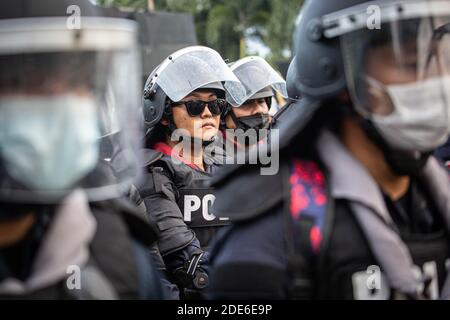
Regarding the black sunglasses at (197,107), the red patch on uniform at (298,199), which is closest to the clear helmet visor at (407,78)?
the red patch on uniform at (298,199)

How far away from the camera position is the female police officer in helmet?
4.20 m

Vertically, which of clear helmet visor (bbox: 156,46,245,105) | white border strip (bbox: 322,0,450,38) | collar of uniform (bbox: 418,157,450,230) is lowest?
collar of uniform (bbox: 418,157,450,230)

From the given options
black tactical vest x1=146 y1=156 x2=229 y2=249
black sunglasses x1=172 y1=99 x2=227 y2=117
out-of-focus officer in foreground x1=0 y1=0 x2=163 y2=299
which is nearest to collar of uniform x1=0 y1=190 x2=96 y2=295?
out-of-focus officer in foreground x1=0 y1=0 x2=163 y2=299

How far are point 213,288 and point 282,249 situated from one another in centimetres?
23

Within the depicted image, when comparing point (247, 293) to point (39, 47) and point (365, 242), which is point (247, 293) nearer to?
point (365, 242)

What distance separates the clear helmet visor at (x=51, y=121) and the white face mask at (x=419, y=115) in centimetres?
76

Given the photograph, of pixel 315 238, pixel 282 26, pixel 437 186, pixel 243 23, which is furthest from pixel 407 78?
pixel 243 23

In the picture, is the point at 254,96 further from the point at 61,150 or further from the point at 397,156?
the point at 61,150

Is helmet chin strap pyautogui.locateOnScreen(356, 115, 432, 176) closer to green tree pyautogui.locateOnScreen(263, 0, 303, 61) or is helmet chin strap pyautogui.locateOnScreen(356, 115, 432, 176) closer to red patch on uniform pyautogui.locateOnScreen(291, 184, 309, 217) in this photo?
red patch on uniform pyautogui.locateOnScreen(291, 184, 309, 217)

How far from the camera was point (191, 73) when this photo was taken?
475 cm

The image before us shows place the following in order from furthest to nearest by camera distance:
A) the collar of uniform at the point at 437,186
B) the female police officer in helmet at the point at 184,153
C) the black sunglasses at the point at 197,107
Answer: the black sunglasses at the point at 197,107
the female police officer in helmet at the point at 184,153
the collar of uniform at the point at 437,186

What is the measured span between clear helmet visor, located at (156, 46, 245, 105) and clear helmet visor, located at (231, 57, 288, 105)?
1.86ft

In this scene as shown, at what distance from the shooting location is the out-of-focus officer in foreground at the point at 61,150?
182 centimetres

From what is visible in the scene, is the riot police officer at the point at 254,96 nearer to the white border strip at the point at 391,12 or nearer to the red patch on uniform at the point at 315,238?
the white border strip at the point at 391,12
